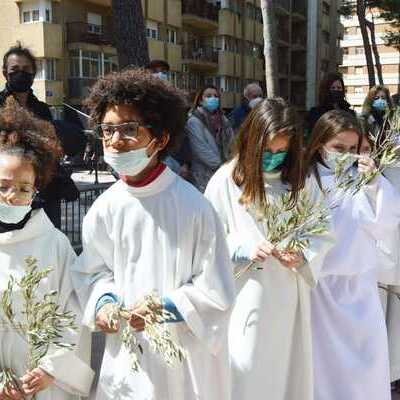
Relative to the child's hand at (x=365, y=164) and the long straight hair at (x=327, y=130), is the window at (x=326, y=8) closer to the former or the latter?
the long straight hair at (x=327, y=130)

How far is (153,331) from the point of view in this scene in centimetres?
226

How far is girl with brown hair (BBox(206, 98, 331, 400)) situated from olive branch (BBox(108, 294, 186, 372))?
86 cm

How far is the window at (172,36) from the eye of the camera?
114ft

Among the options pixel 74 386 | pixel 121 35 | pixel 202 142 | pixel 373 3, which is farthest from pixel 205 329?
pixel 373 3

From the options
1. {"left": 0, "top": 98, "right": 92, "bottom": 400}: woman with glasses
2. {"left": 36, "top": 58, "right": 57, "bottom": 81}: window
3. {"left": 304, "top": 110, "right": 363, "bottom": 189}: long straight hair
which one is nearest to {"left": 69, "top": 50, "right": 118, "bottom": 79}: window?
{"left": 36, "top": 58, "right": 57, "bottom": 81}: window

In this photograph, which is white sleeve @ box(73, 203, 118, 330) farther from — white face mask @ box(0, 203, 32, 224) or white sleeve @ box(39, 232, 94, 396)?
white face mask @ box(0, 203, 32, 224)

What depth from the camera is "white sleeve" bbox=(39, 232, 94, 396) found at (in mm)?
2510

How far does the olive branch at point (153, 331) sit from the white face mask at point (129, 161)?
1.65ft

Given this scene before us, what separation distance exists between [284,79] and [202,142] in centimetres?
4415

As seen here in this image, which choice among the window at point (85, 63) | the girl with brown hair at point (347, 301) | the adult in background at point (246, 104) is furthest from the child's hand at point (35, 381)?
the window at point (85, 63)

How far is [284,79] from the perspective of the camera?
48.9 metres

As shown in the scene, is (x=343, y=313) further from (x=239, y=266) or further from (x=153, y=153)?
(x=153, y=153)

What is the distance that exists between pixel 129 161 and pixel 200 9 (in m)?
36.5

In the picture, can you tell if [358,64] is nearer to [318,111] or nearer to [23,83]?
[318,111]
